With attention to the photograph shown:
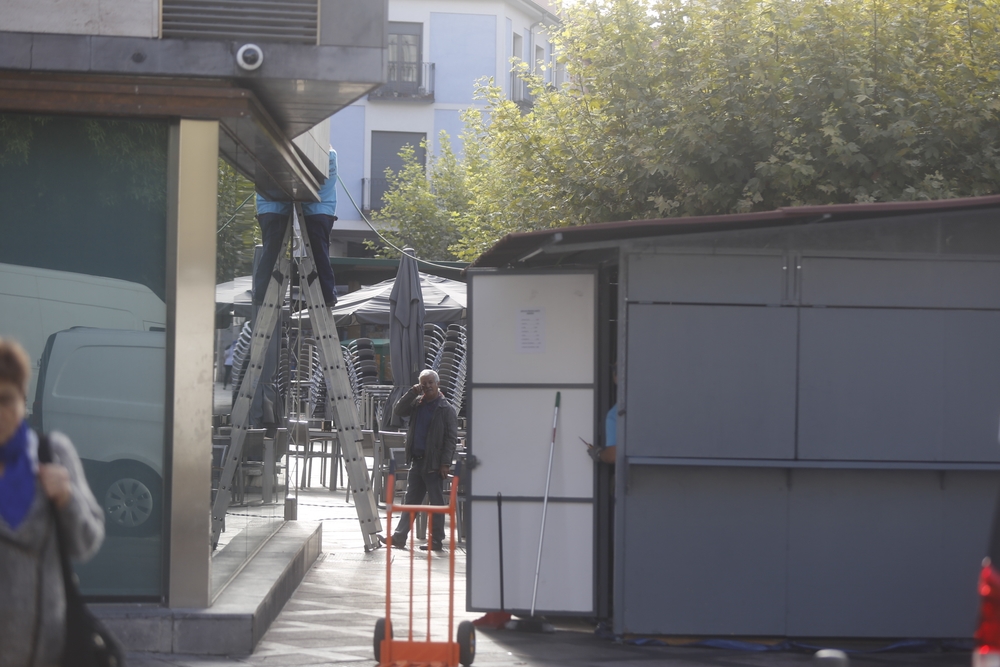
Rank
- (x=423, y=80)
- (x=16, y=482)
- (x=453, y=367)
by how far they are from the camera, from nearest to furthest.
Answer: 1. (x=16, y=482)
2. (x=453, y=367)
3. (x=423, y=80)

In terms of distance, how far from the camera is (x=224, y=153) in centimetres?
803

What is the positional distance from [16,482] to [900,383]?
19.0 feet

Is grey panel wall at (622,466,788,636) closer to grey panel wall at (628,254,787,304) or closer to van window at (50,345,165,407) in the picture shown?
grey panel wall at (628,254,787,304)

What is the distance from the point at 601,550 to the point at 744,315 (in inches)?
77.2

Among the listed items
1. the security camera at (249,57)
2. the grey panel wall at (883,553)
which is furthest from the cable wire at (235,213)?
the grey panel wall at (883,553)

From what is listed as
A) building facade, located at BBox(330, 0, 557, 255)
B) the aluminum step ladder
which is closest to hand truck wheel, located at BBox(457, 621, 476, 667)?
the aluminum step ladder

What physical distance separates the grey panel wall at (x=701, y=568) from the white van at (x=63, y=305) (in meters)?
3.27

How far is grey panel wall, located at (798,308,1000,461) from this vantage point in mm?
7719

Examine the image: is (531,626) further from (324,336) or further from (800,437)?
(324,336)

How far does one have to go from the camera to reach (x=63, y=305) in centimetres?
706

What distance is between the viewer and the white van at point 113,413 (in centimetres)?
704

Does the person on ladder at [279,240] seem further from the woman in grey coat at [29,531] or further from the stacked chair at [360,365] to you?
the stacked chair at [360,365]

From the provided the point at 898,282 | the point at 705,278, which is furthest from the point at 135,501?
the point at 898,282

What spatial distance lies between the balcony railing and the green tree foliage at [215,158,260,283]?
2971 centimetres
